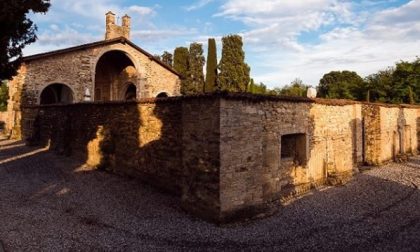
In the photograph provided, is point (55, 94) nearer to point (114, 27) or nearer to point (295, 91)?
point (114, 27)

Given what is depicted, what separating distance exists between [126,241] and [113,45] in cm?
1958

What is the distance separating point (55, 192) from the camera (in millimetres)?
8469

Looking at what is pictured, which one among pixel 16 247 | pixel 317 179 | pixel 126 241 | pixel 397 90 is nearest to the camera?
pixel 16 247

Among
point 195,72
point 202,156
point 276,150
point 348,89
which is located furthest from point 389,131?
point 348,89

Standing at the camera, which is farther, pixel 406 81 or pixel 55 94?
pixel 406 81

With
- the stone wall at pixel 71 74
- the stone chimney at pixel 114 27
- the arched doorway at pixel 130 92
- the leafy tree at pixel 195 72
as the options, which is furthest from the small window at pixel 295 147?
the leafy tree at pixel 195 72

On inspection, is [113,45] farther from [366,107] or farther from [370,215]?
[370,215]

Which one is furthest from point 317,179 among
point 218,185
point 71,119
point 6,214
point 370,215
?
point 71,119

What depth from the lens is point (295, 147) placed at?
945 cm

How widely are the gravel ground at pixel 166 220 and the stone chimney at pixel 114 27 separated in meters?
18.7

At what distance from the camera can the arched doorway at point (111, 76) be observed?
26906 mm

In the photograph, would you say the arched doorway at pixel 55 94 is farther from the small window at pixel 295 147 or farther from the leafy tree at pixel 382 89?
the leafy tree at pixel 382 89

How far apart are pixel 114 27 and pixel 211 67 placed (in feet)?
36.5

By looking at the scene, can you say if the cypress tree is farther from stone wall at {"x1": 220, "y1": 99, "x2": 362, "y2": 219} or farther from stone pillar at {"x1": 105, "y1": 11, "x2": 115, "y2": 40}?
stone pillar at {"x1": 105, "y1": 11, "x2": 115, "y2": 40}
